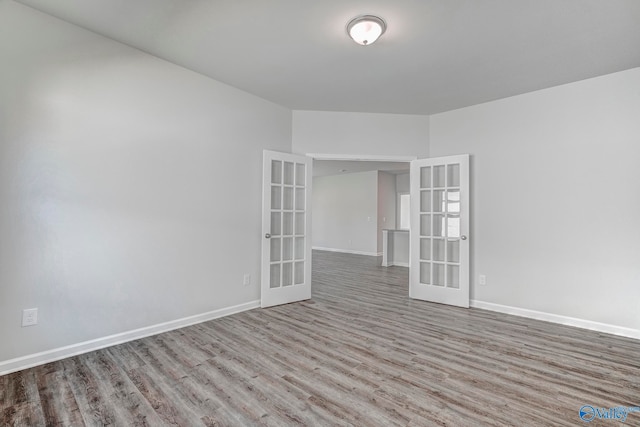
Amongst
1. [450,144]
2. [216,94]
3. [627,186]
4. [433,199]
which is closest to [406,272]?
[433,199]

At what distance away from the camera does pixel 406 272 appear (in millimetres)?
6527

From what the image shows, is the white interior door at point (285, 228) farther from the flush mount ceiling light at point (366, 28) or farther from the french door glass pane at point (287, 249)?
the flush mount ceiling light at point (366, 28)

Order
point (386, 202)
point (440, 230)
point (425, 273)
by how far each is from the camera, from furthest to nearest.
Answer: point (386, 202) < point (425, 273) < point (440, 230)

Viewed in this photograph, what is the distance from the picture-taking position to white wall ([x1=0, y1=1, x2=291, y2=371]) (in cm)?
233

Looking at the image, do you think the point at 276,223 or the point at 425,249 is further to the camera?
the point at 425,249

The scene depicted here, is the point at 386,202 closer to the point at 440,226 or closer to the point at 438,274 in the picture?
the point at 440,226

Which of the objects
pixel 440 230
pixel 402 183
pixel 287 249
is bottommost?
pixel 287 249

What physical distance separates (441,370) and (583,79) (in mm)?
3425

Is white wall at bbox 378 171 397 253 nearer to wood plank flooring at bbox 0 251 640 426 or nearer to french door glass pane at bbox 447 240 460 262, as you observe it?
french door glass pane at bbox 447 240 460 262

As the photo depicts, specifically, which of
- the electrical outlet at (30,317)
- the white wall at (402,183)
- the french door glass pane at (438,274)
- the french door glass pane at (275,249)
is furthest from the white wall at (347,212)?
the electrical outlet at (30,317)

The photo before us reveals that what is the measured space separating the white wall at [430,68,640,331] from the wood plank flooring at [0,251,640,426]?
0.46 metres

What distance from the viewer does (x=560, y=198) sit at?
3.55 meters

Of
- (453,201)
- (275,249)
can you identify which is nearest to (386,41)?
(453,201)

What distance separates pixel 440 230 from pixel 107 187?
154 inches
